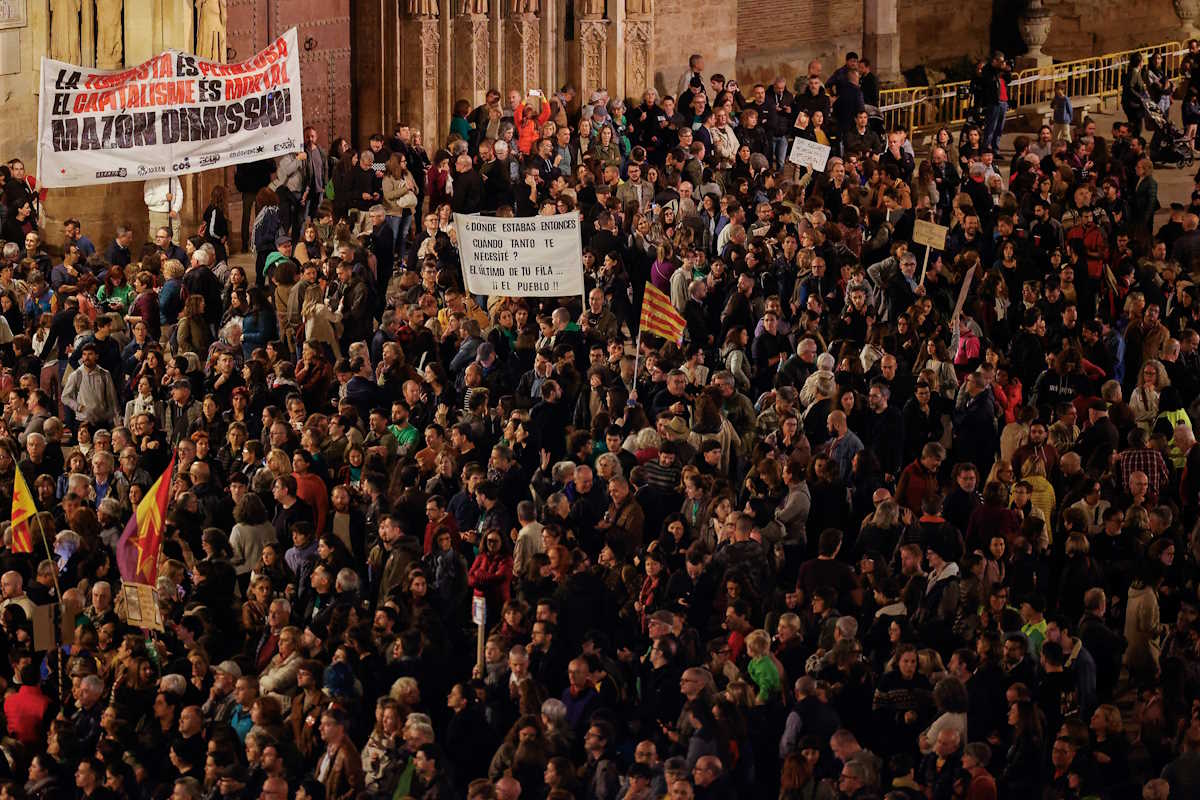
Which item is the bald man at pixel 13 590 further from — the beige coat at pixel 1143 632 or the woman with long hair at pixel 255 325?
the beige coat at pixel 1143 632

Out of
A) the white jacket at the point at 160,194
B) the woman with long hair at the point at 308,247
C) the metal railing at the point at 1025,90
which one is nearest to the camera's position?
the woman with long hair at the point at 308,247

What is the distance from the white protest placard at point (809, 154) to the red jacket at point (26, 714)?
11695 mm

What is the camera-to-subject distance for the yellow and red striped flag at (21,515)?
17703 millimetres

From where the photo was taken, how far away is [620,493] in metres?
17.4

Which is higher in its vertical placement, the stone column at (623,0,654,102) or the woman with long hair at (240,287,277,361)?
the stone column at (623,0,654,102)

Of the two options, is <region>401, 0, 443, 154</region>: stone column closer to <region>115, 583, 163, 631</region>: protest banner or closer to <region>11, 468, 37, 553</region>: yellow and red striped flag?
<region>11, 468, 37, 553</region>: yellow and red striped flag

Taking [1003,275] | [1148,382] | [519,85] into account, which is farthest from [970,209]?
[519,85]

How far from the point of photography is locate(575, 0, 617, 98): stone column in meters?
32.4

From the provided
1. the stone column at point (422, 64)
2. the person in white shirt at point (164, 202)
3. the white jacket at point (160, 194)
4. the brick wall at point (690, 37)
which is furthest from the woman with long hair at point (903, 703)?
the brick wall at point (690, 37)

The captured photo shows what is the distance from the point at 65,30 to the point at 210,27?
1.68 meters

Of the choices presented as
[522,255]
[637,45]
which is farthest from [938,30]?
[522,255]

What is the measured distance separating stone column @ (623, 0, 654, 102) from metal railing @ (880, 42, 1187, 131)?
3987 millimetres

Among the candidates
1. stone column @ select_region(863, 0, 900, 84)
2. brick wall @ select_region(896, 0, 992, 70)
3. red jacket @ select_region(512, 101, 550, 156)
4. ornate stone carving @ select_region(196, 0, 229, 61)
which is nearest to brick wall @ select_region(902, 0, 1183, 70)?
brick wall @ select_region(896, 0, 992, 70)

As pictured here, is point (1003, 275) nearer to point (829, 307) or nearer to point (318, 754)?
point (829, 307)
